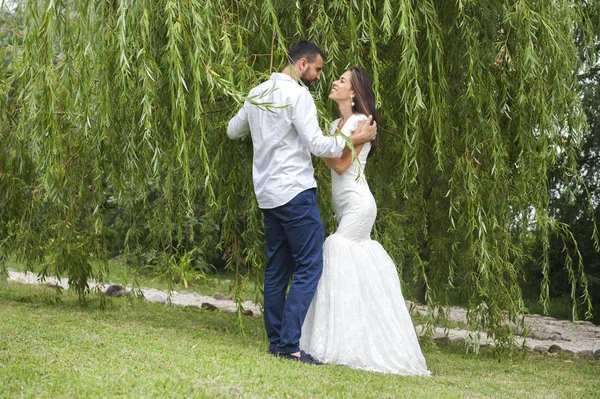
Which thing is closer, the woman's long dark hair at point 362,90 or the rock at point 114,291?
the woman's long dark hair at point 362,90

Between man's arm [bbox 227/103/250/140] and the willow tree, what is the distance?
166mm

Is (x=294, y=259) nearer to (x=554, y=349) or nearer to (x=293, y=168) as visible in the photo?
(x=293, y=168)

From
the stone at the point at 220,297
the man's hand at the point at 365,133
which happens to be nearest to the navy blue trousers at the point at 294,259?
the man's hand at the point at 365,133

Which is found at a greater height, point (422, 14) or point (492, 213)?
point (422, 14)

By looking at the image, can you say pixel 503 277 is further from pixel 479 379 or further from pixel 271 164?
pixel 271 164

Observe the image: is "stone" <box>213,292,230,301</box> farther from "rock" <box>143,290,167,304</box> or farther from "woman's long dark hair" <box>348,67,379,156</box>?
"woman's long dark hair" <box>348,67,379,156</box>

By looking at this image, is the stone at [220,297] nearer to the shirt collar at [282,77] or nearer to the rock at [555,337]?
the rock at [555,337]

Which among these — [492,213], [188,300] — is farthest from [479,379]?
[188,300]

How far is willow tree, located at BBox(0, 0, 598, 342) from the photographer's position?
449 cm

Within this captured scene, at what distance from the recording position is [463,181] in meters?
5.32

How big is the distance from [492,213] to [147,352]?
8.06ft

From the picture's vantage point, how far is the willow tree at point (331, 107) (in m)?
4.49

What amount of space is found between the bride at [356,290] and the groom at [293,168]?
0.44 feet

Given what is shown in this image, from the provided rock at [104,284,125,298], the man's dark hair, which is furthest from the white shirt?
rock at [104,284,125,298]
